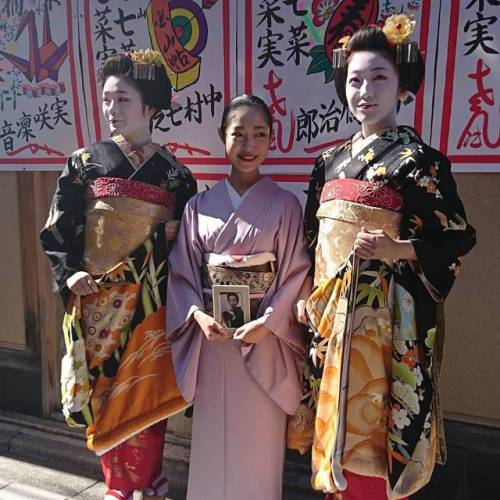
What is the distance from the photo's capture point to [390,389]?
1.86 metres

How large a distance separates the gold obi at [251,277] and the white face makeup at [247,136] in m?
0.39

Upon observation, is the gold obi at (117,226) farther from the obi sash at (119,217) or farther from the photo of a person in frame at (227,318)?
the photo of a person in frame at (227,318)

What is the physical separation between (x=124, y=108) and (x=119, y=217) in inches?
18.2

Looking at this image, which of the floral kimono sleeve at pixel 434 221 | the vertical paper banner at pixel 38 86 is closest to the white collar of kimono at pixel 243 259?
the floral kimono sleeve at pixel 434 221

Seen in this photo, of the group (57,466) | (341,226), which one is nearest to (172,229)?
(341,226)

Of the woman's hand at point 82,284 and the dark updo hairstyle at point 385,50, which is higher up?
the dark updo hairstyle at point 385,50

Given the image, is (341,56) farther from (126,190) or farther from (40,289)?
(40,289)

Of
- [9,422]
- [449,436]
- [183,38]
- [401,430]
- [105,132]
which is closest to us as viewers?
[401,430]

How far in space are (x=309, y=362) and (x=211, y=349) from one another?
15.4 inches

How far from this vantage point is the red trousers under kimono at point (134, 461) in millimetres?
2400

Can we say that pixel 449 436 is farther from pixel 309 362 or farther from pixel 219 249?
pixel 219 249

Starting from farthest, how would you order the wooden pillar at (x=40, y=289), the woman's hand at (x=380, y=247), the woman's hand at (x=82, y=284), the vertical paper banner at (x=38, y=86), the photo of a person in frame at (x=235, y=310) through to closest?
the wooden pillar at (x=40, y=289) → the vertical paper banner at (x=38, y=86) → the woman's hand at (x=82, y=284) → the photo of a person in frame at (x=235, y=310) → the woman's hand at (x=380, y=247)

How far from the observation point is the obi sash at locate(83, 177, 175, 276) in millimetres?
2270

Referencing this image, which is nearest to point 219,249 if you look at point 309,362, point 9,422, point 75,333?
point 309,362
